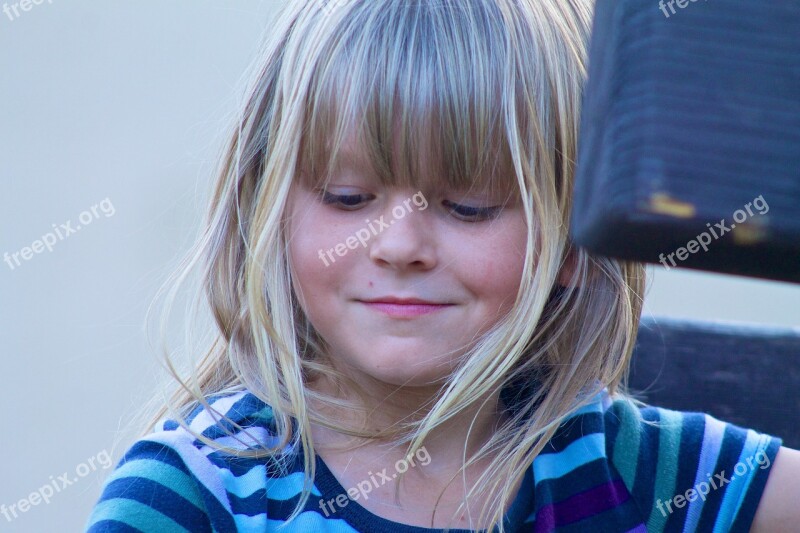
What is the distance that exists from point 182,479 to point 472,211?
0.41m

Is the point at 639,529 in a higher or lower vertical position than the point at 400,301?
lower

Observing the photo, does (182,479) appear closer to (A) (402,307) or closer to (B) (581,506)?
(A) (402,307)

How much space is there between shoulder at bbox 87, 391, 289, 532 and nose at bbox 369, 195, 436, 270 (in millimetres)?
269

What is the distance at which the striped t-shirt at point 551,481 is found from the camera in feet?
3.25

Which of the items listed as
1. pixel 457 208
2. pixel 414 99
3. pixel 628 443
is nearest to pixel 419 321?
pixel 457 208

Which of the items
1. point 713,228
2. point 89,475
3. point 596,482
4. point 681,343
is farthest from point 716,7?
point 89,475

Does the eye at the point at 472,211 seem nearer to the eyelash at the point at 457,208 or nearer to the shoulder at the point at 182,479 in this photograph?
the eyelash at the point at 457,208

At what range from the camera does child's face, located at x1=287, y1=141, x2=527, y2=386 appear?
3.29 ft

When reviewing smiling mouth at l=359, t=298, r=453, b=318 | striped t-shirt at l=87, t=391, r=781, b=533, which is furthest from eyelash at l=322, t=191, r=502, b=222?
striped t-shirt at l=87, t=391, r=781, b=533

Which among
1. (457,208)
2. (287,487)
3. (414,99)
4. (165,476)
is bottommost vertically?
(287,487)

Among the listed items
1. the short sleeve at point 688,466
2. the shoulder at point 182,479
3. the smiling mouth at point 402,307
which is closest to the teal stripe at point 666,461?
the short sleeve at point 688,466

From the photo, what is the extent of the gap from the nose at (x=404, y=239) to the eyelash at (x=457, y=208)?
36mm

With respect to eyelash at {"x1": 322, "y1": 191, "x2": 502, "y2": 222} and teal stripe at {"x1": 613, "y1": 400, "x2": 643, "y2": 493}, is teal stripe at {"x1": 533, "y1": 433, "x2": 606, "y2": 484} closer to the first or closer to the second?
teal stripe at {"x1": 613, "y1": 400, "x2": 643, "y2": 493}

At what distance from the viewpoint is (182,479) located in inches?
39.2
